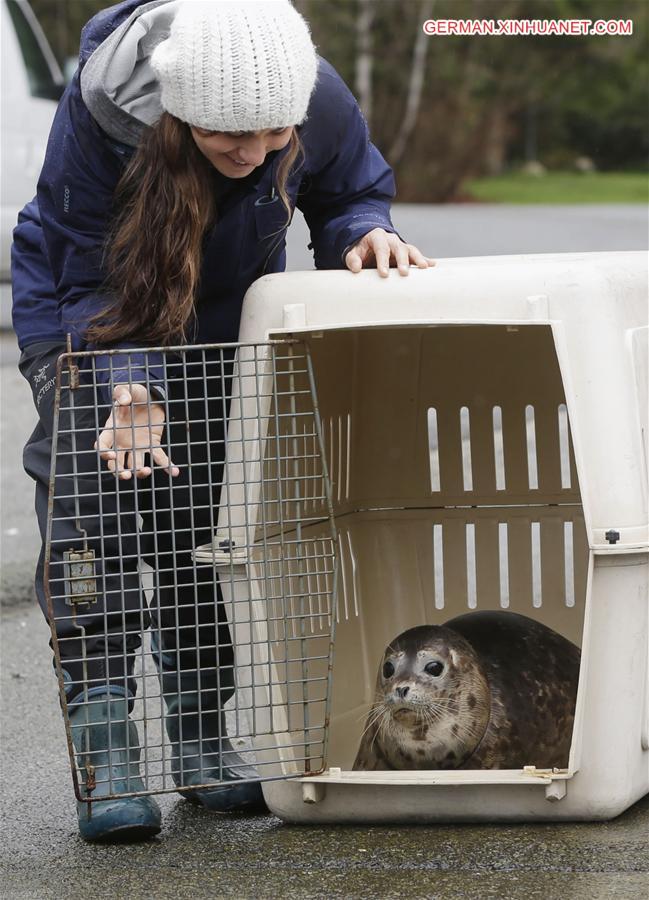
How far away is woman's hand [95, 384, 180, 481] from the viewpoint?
197cm

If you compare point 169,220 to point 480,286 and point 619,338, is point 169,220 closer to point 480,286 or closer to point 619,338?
point 480,286

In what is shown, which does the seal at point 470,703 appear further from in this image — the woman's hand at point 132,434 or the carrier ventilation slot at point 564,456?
the woman's hand at point 132,434

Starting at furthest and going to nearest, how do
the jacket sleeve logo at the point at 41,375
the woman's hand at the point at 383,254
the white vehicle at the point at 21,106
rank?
the white vehicle at the point at 21,106, the jacket sleeve logo at the point at 41,375, the woman's hand at the point at 383,254

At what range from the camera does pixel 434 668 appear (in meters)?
2.27

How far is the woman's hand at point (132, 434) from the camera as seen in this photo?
6.47 ft

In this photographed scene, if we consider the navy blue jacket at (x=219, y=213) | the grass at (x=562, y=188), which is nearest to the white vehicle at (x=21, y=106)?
the navy blue jacket at (x=219, y=213)

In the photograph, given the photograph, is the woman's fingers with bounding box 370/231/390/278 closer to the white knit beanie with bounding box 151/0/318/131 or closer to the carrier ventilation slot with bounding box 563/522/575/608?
the white knit beanie with bounding box 151/0/318/131

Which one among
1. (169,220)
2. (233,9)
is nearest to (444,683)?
(169,220)

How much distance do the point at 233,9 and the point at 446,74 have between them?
26.6m

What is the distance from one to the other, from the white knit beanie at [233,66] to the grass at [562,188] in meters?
16.7

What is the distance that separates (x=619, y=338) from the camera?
1993mm

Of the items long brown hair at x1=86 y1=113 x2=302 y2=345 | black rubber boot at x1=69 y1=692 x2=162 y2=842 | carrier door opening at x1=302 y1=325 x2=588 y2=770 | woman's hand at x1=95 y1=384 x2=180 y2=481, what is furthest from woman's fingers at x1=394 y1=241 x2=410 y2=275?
black rubber boot at x1=69 y1=692 x2=162 y2=842

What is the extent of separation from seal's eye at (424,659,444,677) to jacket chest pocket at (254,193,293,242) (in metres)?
0.74

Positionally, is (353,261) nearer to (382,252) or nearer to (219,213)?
(382,252)
